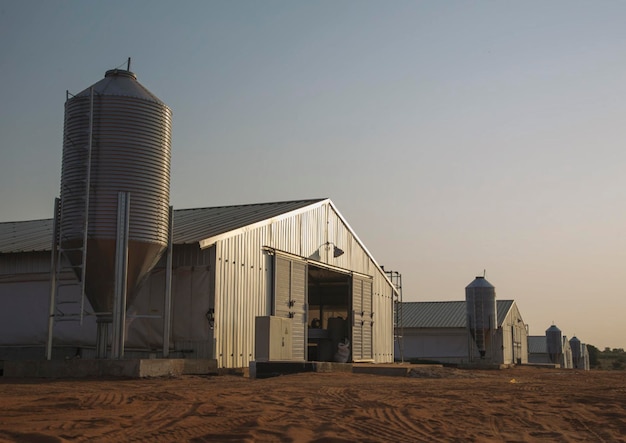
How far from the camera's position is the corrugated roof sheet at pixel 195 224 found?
2244 centimetres

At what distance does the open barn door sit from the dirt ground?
10.4 meters

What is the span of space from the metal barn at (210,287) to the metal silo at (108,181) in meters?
1.29

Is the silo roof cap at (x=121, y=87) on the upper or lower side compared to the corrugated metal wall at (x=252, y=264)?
upper

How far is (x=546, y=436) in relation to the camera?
26.6 feet

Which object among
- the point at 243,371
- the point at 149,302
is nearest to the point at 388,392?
the point at 243,371

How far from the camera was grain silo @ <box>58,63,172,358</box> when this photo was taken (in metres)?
17.8

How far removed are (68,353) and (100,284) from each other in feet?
15.9

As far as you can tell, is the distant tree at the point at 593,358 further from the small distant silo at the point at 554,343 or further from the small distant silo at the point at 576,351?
the small distant silo at the point at 554,343

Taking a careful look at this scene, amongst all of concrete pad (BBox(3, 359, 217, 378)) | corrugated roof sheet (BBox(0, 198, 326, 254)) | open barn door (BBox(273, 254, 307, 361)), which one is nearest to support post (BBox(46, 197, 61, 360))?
concrete pad (BBox(3, 359, 217, 378))

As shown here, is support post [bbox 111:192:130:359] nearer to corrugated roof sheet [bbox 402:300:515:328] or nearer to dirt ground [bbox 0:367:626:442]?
dirt ground [bbox 0:367:626:442]

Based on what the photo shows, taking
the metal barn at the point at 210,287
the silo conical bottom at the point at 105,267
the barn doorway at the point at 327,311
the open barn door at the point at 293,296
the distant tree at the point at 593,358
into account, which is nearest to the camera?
the silo conical bottom at the point at 105,267

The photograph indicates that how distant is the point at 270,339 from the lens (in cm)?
2145

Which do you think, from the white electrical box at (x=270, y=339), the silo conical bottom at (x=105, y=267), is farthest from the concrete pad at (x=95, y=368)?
the white electrical box at (x=270, y=339)

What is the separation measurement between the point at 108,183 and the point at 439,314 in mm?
41902
